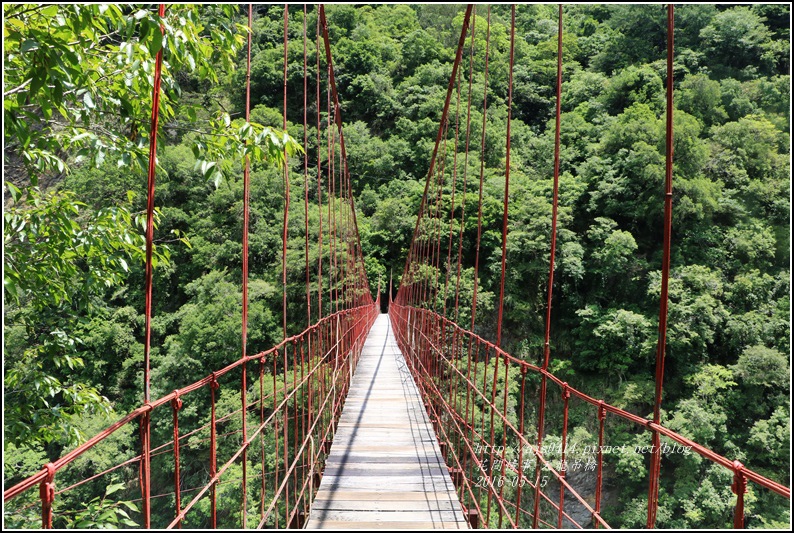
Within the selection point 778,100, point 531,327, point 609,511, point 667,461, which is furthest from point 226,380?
point 778,100

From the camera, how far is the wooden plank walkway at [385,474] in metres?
2.06

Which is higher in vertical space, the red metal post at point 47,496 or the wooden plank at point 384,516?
the red metal post at point 47,496

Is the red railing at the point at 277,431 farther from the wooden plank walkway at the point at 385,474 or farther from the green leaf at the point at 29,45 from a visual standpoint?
the green leaf at the point at 29,45

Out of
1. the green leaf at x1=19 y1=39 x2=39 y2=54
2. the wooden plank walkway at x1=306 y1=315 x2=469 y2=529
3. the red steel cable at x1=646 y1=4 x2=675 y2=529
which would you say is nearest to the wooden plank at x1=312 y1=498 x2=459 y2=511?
the wooden plank walkway at x1=306 y1=315 x2=469 y2=529

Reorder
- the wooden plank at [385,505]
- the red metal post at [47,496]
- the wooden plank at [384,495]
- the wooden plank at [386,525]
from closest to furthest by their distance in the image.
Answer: the red metal post at [47,496]
the wooden plank at [386,525]
the wooden plank at [385,505]
the wooden plank at [384,495]

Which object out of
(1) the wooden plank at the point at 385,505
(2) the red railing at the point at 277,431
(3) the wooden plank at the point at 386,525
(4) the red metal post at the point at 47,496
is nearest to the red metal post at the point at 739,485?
(2) the red railing at the point at 277,431

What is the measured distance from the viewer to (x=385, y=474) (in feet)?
8.33

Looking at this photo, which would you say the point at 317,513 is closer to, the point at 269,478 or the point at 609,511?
the point at 269,478

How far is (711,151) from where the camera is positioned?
1638 centimetres

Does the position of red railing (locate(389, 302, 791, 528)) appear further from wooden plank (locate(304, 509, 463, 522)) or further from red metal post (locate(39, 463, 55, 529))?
red metal post (locate(39, 463, 55, 529))

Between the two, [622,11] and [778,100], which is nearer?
[778,100]

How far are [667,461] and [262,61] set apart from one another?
1924 centimetres

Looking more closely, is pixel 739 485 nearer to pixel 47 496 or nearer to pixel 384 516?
pixel 47 496

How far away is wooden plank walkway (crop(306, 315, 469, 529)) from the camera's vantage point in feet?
6.77
